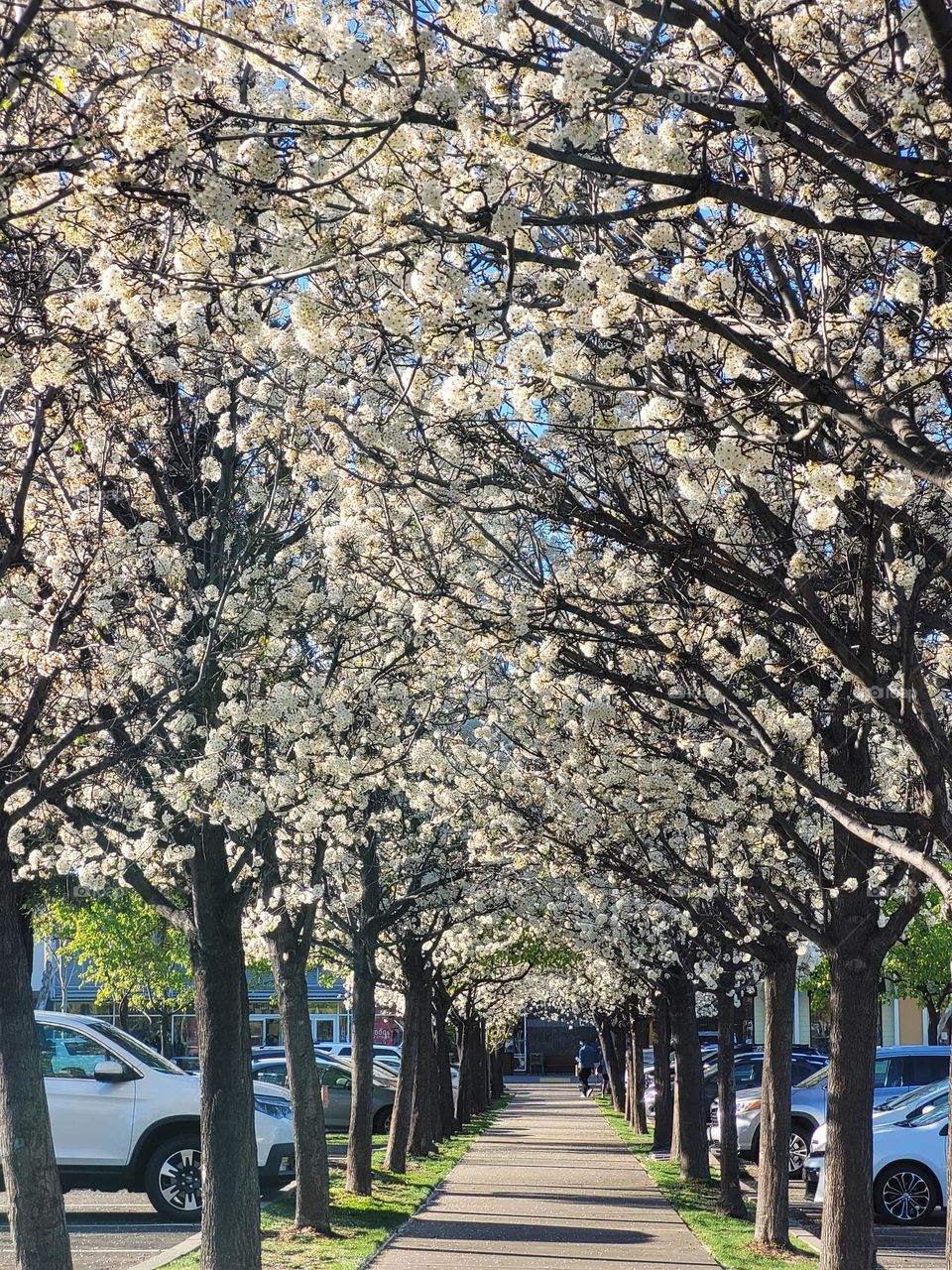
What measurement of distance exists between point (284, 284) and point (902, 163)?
2571 mm

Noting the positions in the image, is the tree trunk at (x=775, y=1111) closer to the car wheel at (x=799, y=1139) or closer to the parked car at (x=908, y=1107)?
the parked car at (x=908, y=1107)

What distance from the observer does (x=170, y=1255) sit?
11.0 meters

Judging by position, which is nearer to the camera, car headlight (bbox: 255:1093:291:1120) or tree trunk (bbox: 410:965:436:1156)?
car headlight (bbox: 255:1093:291:1120)

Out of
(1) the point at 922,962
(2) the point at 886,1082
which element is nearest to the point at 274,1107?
(2) the point at 886,1082

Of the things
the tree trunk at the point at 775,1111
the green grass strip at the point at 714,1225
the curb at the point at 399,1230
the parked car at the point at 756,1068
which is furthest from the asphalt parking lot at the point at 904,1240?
the parked car at the point at 756,1068

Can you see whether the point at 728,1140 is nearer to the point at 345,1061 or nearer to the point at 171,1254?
the point at 171,1254

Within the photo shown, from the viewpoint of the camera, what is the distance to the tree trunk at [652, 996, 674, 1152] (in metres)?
24.3

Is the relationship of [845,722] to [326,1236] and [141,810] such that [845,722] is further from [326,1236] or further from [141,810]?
[326,1236]

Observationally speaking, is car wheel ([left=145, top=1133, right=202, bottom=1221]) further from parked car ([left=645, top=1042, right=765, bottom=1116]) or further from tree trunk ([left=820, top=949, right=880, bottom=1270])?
parked car ([left=645, top=1042, right=765, bottom=1116])

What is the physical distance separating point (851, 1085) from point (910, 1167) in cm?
646

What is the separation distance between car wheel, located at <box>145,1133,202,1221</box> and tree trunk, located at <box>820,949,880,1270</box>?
6656 mm

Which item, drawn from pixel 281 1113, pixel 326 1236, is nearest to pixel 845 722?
pixel 326 1236

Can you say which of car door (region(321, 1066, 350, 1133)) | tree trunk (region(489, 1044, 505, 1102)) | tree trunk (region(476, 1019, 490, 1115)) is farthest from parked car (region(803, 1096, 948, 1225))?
tree trunk (region(489, 1044, 505, 1102))

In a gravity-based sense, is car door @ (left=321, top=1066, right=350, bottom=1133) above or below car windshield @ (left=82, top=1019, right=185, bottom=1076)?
below
